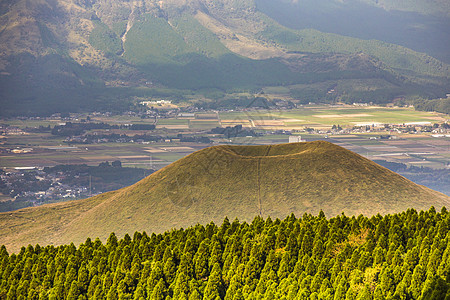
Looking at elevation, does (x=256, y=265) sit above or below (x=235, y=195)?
below

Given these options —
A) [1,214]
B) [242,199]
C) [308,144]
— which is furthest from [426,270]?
[1,214]

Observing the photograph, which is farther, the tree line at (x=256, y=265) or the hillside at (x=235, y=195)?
the hillside at (x=235, y=195)

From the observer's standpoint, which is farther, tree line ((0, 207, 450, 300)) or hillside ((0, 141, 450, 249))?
hillside ((0, 141, 450, 249))

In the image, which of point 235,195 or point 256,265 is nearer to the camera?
point 256,265

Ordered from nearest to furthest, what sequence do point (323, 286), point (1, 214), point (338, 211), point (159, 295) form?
1. point (323, 286)
2. point (159, 295)
3. point (338, 211)
4. point (1, 214)

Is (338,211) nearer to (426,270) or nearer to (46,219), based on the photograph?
(426,270)
